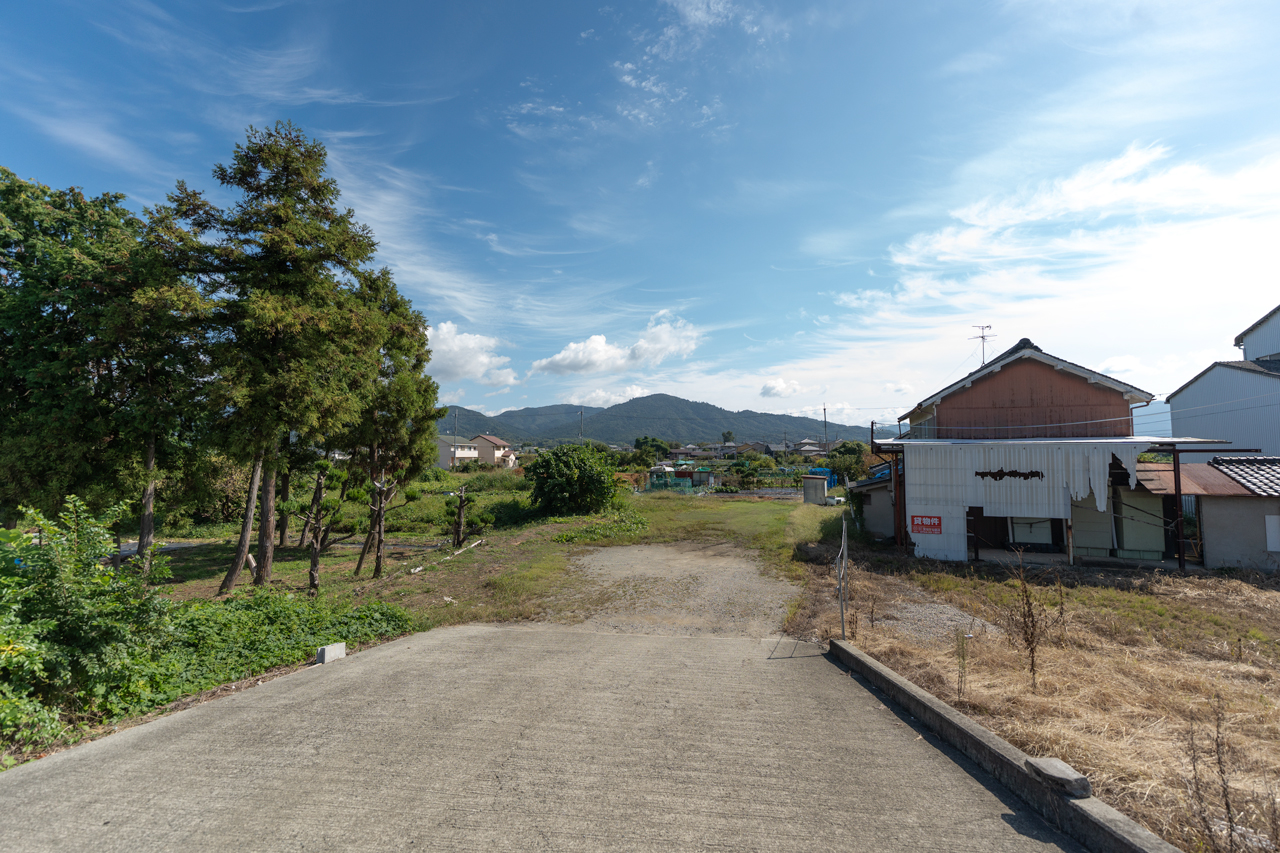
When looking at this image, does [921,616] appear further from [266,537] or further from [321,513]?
[266,537]

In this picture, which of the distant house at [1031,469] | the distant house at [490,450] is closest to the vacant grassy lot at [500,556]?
the distant house at [1031,469]

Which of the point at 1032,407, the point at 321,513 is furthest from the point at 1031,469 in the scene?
the point at 321,513

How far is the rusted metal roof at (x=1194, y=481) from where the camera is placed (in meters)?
13.3

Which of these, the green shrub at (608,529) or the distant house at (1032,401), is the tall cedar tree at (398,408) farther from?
the distant house at (1032,401)

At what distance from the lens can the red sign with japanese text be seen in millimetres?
14984

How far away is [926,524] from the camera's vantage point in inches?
595

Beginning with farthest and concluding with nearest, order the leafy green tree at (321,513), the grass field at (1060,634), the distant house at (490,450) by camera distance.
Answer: the distant house at (490,450), the leafy green tree at (321,513), the grass field at (1060,634)

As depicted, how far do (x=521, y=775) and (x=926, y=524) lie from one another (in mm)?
14540

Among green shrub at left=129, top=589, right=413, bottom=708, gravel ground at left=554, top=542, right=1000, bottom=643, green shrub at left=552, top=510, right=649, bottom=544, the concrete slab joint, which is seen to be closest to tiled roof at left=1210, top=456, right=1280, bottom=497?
gravel ground at left=554, top=542, right=1000, bottom=643

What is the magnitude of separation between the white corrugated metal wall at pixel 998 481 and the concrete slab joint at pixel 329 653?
47.8 feet

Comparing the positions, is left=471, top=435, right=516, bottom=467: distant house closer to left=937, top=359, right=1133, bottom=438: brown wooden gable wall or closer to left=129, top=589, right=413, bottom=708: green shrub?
left=937, top=359, right=1133, bottom=438: brown wooden gable wall

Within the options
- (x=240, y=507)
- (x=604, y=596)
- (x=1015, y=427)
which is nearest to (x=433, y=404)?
(x=604, y=596)

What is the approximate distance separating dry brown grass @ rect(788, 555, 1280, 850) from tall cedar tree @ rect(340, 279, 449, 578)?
13.3 meters

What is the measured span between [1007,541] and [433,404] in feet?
64.5
